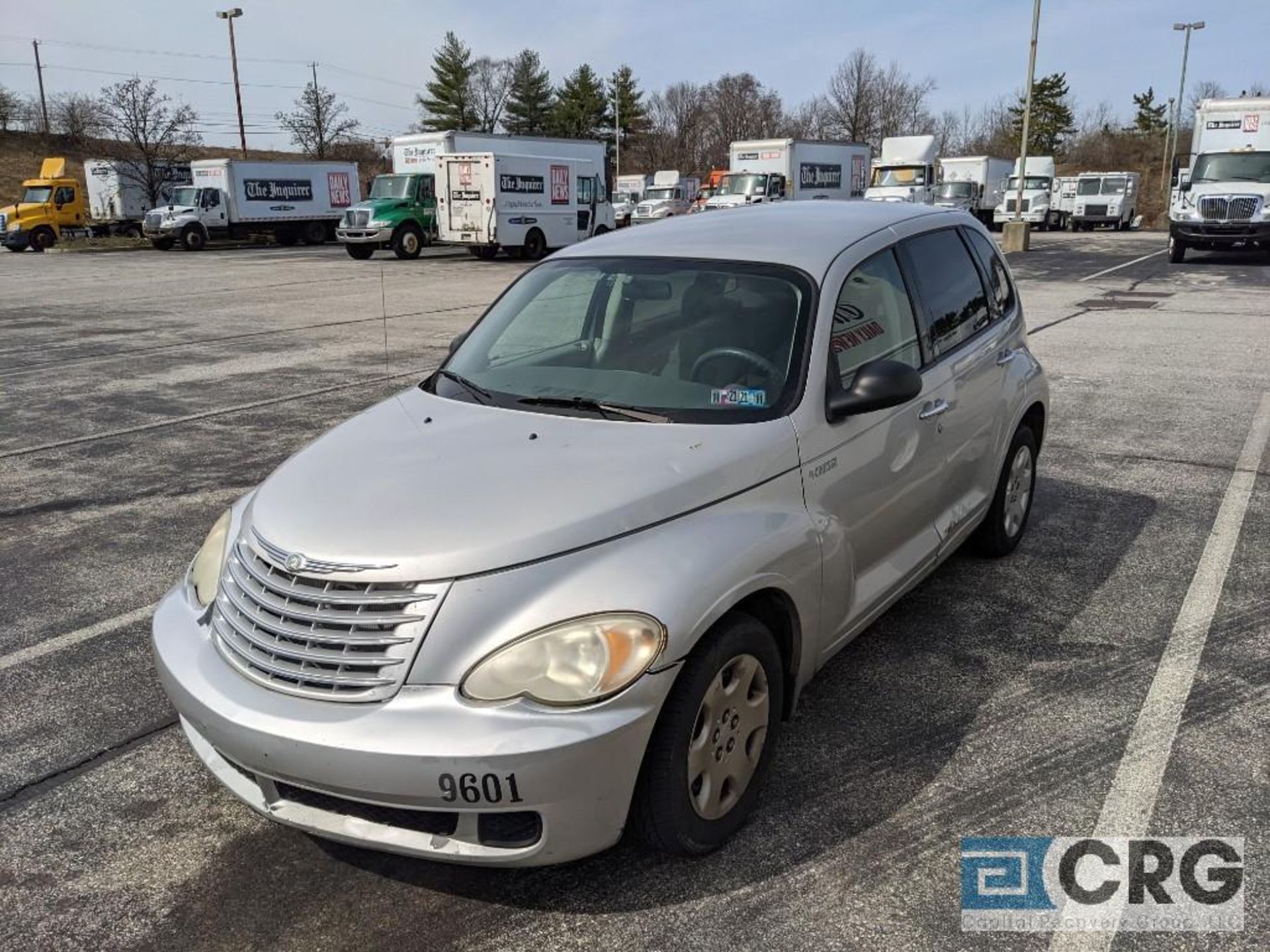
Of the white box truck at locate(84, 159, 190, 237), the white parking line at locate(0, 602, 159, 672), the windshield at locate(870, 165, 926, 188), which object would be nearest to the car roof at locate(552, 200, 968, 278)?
the white parking line at locate(0, 602, 159, 672)

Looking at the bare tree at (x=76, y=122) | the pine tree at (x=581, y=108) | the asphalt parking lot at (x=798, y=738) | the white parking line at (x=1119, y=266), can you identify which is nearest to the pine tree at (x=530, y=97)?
the pine tree at (x=581, y=108)

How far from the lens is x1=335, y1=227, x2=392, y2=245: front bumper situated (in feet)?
100

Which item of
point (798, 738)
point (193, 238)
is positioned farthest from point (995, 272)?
point (193, 238)

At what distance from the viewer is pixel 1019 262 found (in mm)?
26500

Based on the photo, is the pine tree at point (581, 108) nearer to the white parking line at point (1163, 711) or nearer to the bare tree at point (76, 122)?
the bare tree at point (76, 122)

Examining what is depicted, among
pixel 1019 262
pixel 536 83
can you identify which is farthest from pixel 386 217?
pixel 536 83

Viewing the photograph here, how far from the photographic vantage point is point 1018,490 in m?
5.25

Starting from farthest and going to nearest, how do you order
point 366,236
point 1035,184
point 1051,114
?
point 1051,114
point 1035,184
point 366,236

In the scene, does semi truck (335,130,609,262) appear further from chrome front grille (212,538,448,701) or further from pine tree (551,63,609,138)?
pine tree (551,63,609,138)

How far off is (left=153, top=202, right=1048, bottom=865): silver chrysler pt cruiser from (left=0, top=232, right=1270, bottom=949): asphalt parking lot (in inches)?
11.4

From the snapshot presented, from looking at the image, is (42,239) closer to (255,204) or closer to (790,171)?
(255,204)

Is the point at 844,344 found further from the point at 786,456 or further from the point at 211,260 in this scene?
the point at 211,260

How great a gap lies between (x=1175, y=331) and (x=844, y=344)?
11.7m

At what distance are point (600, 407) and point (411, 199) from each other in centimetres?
2956
